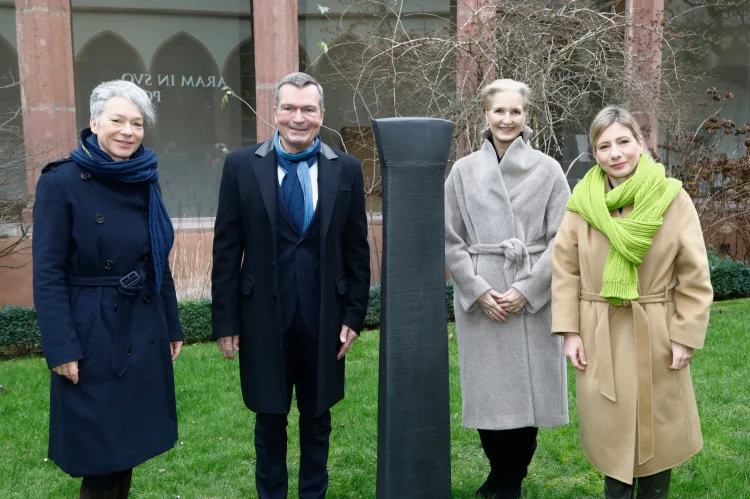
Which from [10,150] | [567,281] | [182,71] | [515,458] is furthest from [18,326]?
[567,281]

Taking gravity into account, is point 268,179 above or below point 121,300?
above

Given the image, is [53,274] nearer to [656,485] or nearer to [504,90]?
[504,90]

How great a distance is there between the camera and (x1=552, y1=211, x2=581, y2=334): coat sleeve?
9.28ft

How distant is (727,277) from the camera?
865 cm

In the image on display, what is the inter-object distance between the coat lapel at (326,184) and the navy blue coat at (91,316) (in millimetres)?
700

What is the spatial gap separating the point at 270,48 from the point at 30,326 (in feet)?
13.0

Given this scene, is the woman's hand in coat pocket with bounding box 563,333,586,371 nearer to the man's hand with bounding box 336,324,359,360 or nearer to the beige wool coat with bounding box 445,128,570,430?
the beige wool coat with bounding box 445,128,570,430

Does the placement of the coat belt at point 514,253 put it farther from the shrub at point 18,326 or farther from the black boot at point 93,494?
the shrub at point 18,326

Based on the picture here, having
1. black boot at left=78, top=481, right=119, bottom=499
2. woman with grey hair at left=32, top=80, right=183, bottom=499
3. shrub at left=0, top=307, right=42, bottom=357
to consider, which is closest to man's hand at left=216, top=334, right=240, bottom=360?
woman with grey hair at left=32, top=80, right=183, bottom=499

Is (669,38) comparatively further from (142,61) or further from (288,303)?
(288,303)

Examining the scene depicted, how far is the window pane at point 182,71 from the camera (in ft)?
30.2

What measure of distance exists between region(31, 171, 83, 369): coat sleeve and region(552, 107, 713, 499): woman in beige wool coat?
1.84 m

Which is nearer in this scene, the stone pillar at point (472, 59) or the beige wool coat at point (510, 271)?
the beige wool coat at point (510, 271)

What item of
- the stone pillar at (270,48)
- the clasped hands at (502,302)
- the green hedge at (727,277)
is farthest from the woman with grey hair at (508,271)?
the green hedge at (727,277)
